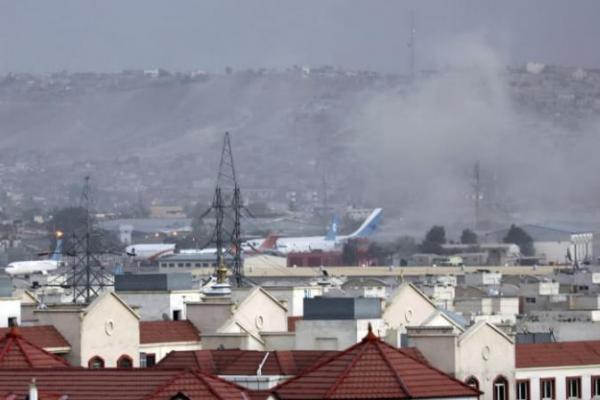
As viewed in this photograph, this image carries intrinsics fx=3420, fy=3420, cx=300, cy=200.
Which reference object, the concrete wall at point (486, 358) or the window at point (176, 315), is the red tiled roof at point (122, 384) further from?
the window at point (176, 315)

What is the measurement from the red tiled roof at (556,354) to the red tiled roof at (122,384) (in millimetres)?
11069

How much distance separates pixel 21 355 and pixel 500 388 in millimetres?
7186

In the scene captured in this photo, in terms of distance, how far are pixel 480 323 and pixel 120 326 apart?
4.36m

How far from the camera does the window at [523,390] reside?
38.8 meters

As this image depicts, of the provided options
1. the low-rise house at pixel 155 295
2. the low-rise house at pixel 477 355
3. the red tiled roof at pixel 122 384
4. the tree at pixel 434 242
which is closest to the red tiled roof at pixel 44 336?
the low-rise house at pixel 477 355

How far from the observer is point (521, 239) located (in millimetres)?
194250

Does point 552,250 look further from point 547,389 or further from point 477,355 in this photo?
point 477,355

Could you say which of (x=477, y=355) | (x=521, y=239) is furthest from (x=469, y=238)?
(x=477, y=355)

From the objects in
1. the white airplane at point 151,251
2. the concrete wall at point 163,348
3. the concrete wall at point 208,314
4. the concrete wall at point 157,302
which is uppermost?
the white airplane at point 151,251

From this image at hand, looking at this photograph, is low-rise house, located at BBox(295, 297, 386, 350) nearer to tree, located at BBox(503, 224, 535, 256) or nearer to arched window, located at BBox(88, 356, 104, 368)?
arched window, located at BBox(88, 356, 104, 368)

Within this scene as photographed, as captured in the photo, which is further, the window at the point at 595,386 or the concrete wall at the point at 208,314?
the concrete wall at the point at 208,314

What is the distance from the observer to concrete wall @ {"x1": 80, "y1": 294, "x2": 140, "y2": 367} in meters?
39.1

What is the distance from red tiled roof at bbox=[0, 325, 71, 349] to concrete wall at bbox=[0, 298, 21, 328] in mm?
1679

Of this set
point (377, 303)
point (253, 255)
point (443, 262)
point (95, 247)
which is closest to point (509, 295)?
point (95, 247)
